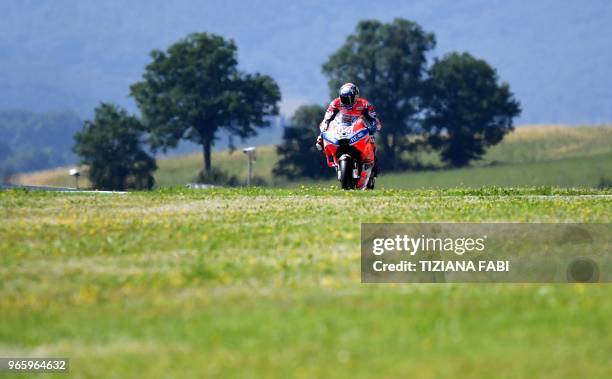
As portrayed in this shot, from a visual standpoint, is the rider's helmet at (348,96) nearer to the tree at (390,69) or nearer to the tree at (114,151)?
the tree at (114,151)

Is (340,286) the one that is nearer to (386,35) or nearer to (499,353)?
(499,353)

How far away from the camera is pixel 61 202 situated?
2881 centimetres

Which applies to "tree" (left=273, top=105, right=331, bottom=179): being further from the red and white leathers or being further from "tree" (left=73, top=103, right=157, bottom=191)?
the red and white leathers

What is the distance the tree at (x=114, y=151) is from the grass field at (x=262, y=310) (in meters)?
96.4

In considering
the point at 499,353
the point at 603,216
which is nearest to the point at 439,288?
the point at 499,353

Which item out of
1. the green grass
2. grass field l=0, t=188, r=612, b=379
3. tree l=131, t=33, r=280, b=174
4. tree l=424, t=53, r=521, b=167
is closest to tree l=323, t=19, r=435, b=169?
tree l=424, t=53, r=521, b=167

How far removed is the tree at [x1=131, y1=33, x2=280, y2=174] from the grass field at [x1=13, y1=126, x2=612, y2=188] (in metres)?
6.41

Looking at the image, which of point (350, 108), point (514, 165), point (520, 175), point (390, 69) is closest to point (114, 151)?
point (390, 69)

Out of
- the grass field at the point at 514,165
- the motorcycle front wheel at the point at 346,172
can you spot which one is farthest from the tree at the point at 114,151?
the motorcycle front wheel at the point at 346,172

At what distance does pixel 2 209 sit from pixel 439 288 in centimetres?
1349

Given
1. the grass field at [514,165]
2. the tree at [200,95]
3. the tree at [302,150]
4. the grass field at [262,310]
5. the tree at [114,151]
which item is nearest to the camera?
the grass field at [262,310]

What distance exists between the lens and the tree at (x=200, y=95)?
128625mm

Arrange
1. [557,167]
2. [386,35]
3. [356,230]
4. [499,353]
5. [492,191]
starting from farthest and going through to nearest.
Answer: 1. [386,35]
2. [557,167]
3. [492,191]
4. [356,230]
5. [499,353]

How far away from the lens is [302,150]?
131125 millimetres
